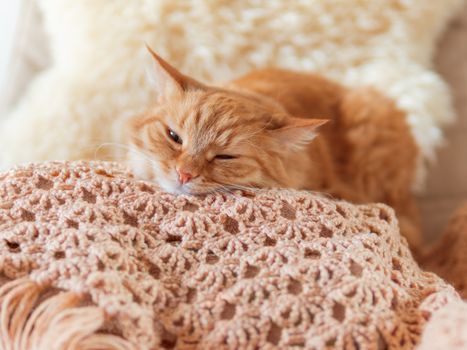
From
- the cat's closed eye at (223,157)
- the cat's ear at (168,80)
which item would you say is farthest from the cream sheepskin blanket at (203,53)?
the cat's closed eye at (223,157)

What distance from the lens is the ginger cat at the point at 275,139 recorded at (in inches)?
45.6

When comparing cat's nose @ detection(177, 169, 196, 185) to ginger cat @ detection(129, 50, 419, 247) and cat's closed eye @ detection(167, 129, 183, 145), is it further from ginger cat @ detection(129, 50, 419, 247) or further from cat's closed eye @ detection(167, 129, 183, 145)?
cat's closed eye @ detection(167, 129, 183, 145)

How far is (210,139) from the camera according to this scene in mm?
1157

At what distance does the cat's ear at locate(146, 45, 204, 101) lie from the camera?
119 cm

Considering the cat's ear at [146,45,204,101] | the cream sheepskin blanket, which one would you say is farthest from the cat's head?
the cream sheepskin blanket

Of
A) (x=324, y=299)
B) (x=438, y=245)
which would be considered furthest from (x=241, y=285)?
(x=438, y=245)

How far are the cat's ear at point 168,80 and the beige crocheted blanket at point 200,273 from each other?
0.89 feet

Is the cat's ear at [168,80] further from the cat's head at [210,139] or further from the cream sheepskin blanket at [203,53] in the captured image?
the cream sheepskin blanket at [203,53]

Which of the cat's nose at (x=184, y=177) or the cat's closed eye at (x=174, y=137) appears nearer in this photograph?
the cat's nose at (x=184, y=177)

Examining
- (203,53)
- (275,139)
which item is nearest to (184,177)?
(275,139)

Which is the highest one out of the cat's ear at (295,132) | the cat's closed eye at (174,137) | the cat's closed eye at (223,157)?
the cat's ear at (295,132)

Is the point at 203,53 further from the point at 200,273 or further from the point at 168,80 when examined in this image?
the point at 200,273

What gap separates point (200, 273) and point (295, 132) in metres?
0.45

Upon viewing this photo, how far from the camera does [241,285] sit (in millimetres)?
858
